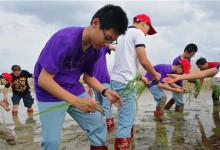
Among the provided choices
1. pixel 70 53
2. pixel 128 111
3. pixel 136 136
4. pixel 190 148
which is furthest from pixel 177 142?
pixel 70 53

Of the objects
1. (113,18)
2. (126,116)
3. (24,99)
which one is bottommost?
(24,99)

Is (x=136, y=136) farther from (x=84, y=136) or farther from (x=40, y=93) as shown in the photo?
(x=40, y=93)

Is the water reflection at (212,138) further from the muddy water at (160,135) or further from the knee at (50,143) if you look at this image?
the knee at (50,143)

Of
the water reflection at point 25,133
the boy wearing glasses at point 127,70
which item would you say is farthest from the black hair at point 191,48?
the water reflection at point 25,133

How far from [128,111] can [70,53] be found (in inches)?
56.9

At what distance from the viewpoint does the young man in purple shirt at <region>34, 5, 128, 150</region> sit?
2797mm

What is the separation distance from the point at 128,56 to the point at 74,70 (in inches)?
48.1

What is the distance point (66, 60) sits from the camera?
3.04 metres

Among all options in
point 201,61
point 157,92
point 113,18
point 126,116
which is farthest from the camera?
point 201,61

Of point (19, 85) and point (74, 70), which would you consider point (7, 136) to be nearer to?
point (74, 70)

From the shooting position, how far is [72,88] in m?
3.33

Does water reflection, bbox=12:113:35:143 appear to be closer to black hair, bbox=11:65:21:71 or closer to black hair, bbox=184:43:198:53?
black hair, bbox=11:65:21:71

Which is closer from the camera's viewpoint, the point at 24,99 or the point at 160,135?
the point at 160,135

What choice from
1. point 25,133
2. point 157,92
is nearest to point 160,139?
point 157,92
